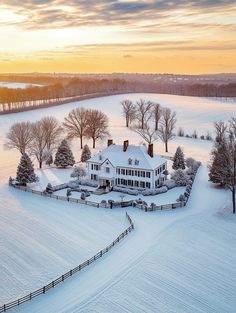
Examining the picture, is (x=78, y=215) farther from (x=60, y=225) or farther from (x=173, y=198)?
(x=173, y=198)

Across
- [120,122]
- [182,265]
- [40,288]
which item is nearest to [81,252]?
[40,288]

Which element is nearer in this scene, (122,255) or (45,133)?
(122,255)

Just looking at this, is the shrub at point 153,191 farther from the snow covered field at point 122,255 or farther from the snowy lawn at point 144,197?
the snow covered field at point 122,255

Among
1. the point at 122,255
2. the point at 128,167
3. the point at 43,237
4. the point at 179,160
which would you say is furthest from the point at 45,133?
the point at 122,255

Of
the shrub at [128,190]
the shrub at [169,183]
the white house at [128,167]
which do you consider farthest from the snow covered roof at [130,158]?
the shrub at [128,190]

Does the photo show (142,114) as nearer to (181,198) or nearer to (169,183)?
(169,183)

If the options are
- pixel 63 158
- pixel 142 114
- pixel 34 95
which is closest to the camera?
pixel 63 158
